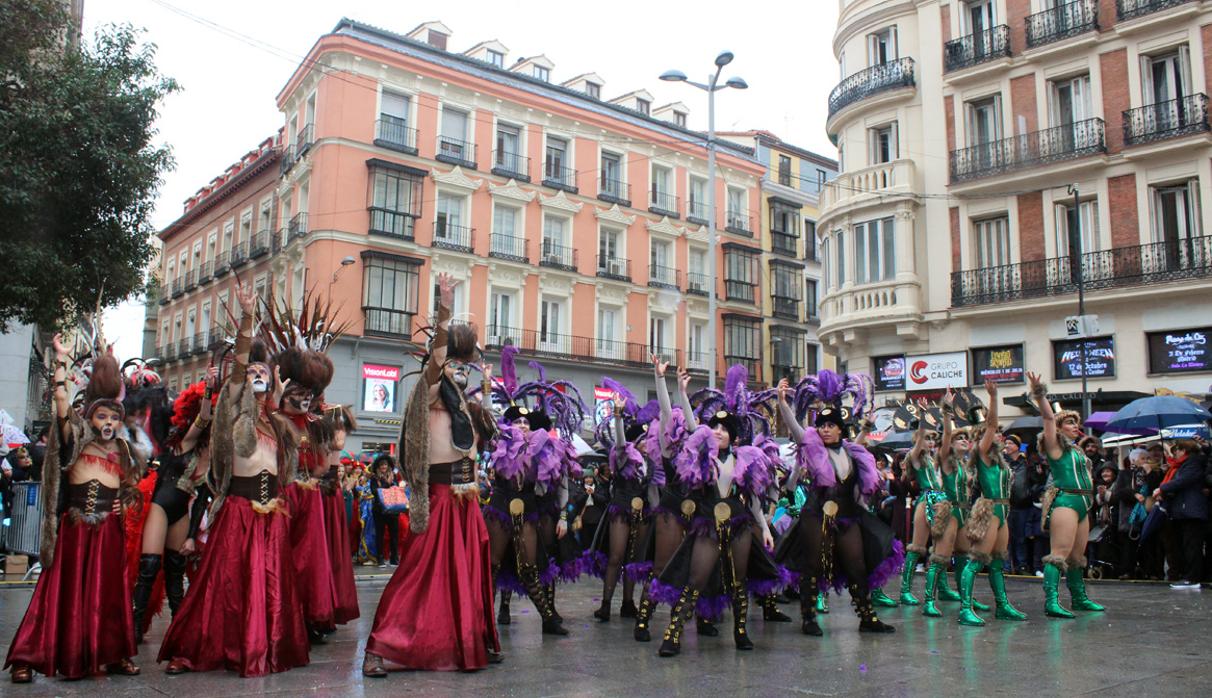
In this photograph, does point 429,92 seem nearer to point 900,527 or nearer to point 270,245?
point 270,245

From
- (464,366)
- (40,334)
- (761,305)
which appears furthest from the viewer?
(761,305)

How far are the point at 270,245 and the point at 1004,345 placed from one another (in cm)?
2657

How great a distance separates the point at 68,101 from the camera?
601 inches

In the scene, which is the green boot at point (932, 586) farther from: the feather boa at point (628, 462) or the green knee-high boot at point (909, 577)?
the feather boa at point (628, 462)

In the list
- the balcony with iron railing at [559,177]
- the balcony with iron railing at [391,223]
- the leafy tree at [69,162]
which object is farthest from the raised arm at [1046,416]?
the balcony with iron railing at [559,177]

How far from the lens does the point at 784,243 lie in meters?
47.0

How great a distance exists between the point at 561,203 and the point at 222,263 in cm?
1599

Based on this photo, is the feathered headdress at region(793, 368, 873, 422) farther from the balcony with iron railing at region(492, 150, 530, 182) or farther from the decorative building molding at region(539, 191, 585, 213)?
the decorative building molding at region(539, 191, 585, 213)

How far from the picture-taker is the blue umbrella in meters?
15.6

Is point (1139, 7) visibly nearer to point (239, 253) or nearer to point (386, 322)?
point (386, 322)

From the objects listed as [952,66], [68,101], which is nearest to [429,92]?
[952,66]

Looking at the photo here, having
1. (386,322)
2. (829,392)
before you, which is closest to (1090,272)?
(829,392)

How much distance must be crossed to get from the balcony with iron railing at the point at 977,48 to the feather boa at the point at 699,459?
69.0ft

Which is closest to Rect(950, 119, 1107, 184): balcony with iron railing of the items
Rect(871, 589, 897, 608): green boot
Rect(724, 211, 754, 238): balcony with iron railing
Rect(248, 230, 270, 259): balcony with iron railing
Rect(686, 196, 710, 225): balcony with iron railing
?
Rect(871, 589, 897, 608): green boot
